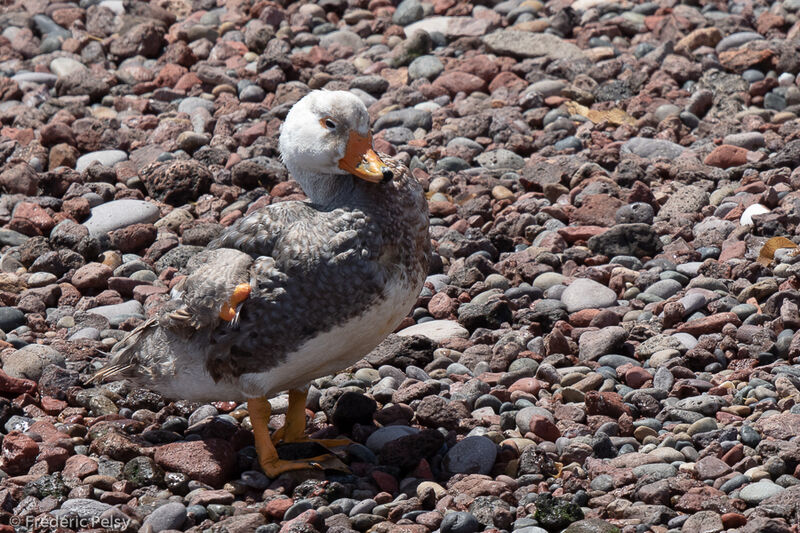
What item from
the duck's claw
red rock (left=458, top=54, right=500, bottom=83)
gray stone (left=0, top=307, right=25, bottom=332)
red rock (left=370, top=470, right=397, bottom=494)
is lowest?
gray stone (left=0, top=307, right=25, bottom=332)

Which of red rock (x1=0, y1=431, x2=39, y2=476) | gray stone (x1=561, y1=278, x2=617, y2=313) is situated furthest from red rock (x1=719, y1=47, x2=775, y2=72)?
red rock (x1=0, y1=431, x2=39, y2=476)

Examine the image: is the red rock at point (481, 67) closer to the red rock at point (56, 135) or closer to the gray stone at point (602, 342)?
the red rock at point (56, 135)

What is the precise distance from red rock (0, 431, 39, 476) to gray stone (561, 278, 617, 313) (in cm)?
338

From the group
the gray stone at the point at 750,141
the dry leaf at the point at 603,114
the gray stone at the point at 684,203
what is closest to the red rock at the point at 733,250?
the gray stone at the point at 684,203

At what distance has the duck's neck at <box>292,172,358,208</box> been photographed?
21.2 feet

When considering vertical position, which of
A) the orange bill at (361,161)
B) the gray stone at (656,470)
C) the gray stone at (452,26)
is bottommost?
the gray stone at (656,470)

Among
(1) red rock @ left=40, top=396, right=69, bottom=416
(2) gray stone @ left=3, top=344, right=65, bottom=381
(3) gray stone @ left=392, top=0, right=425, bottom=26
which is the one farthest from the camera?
(3) gray stone @ left=392, top=0, right=425, bottom=26

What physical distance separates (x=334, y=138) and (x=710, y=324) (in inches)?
99.9

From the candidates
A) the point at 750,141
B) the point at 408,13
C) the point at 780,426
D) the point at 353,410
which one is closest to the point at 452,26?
the point at 408,13

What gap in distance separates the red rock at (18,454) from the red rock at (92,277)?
218 cm

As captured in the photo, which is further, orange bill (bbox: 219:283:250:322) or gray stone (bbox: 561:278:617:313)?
gray stone (bbox: 561:278:617:313)

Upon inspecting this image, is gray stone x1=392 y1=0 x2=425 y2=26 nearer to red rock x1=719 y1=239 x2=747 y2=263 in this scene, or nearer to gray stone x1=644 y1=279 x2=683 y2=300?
red rock x1=719 y1=239 x2=747 y2=263

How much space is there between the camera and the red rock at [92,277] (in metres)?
8.45

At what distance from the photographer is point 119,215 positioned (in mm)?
9242
